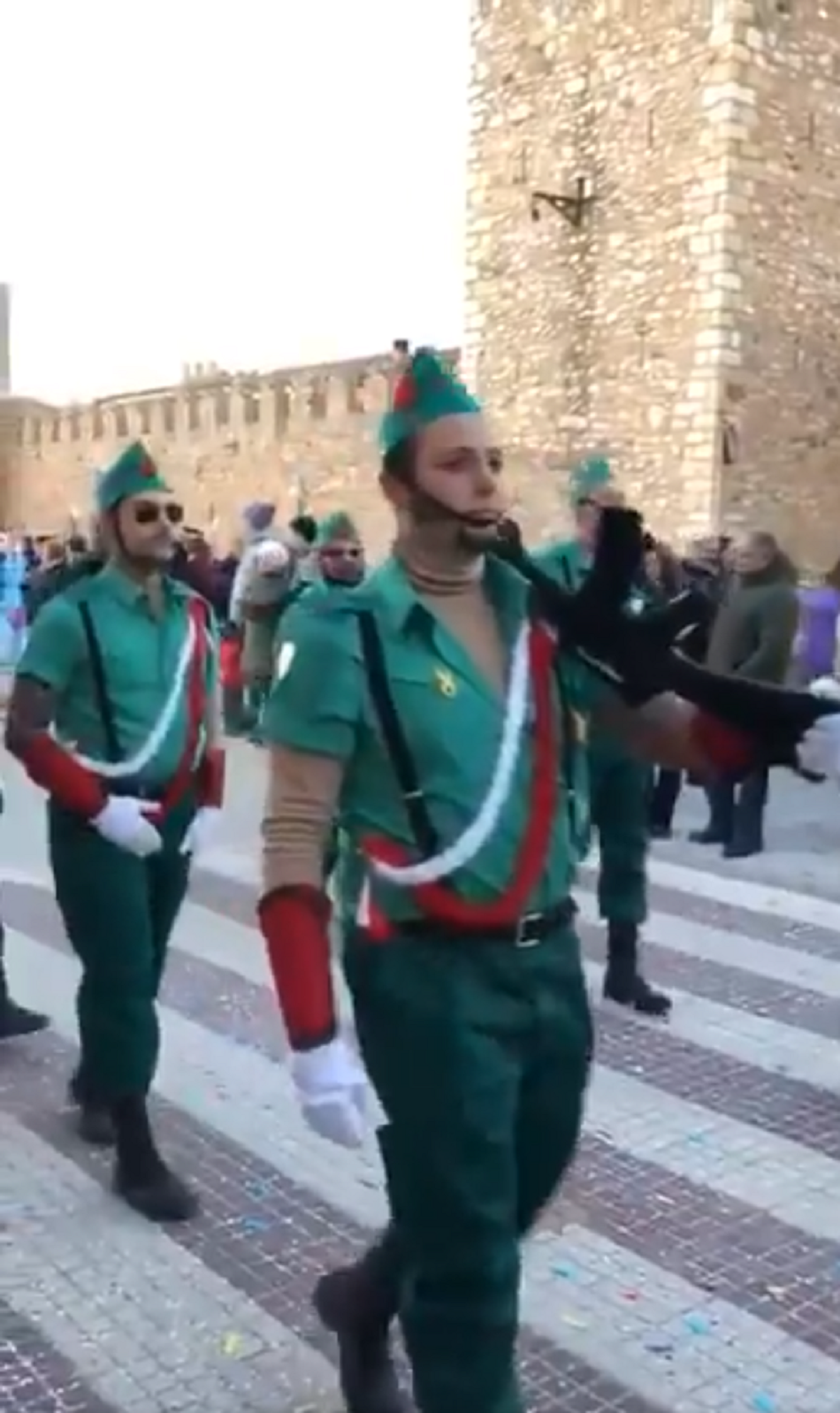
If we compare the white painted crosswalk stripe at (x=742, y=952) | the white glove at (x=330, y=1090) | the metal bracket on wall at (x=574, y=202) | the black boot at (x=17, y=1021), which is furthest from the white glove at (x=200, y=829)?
the metal bracket on wall at (x=574, y=202)

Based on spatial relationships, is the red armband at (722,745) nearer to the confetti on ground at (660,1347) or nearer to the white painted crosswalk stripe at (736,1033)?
the confetti on ground at (660,1347)

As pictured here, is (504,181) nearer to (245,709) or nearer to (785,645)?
(245,709)

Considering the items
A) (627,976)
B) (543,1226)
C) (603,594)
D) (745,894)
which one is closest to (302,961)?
(603,594)

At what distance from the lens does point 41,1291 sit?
352 centimetres

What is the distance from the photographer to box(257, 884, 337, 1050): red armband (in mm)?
2346

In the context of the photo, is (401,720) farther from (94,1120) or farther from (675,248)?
(675,248)

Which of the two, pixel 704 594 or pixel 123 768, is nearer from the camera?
pixel 704 594

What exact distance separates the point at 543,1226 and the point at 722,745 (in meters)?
1.79

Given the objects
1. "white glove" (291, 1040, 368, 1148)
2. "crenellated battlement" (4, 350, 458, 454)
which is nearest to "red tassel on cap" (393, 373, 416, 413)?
"white glove" (291, 1040, 368, 1148)

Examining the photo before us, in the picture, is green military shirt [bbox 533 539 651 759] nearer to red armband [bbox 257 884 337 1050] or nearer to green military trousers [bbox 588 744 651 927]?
red armband [bbox 257 884 337 1050]

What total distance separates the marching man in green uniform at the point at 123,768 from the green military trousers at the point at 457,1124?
154 centimetres

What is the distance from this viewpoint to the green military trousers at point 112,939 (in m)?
3.85

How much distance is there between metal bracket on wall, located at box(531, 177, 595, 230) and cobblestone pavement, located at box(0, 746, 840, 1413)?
13.6m

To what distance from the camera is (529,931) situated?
2406mm
